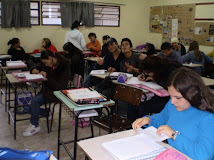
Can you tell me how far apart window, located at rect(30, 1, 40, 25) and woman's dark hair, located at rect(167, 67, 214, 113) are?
19.2 ft

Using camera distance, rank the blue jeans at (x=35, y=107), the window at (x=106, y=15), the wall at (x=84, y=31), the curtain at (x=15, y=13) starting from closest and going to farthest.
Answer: the blue jeans at (x=35, y=107)
the curtain at (x=15, y=13)
the wall at (x=84, y=31)
the window at (x=106, y=15)

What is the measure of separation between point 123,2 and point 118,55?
4245 millimetres

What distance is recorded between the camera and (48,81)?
3.33 m

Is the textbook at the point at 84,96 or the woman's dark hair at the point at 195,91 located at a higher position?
the woman's dark hair at the point at 195,91

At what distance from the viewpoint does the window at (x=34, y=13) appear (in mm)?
6439

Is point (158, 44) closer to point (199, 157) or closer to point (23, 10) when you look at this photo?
point (23, 10)

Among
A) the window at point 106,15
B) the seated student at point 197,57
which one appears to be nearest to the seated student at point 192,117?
the seated student at point 197,57

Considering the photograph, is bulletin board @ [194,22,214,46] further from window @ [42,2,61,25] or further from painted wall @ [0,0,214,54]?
window @ [42,2,61,25]

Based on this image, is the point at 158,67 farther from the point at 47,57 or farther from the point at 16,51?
the point at 16,51

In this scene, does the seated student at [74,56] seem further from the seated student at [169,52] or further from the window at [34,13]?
the window at [34,13]

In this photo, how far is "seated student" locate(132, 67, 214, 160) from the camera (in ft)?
4.18

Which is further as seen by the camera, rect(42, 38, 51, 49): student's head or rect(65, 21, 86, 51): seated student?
rect(42, 38, 51, 49): student's head

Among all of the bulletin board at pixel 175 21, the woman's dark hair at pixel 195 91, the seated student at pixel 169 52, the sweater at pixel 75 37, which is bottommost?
the woman's dark hair at pixel 195 91

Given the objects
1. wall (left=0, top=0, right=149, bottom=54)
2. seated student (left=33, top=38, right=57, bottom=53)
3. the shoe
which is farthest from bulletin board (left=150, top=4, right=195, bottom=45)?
the shoe
